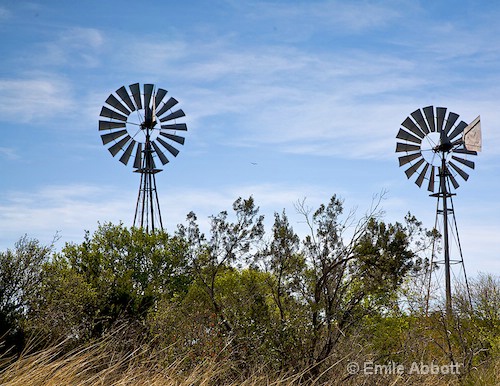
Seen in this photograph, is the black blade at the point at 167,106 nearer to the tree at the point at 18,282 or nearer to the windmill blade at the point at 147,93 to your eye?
the windmill blade at the point at 147,93

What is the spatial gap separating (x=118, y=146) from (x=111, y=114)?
1255 millimetres

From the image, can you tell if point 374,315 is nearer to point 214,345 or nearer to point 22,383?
point 214,345

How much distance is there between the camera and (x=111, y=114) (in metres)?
26.1

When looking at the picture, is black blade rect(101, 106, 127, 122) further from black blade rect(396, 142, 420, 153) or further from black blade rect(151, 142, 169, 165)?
black blade rect(396, 142, 420, 153)

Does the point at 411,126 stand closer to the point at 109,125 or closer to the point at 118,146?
the point at 118,146

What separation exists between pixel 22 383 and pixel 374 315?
247 inches

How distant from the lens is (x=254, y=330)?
36.0 ft

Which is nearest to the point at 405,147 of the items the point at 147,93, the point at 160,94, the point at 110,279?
the point at 160,94

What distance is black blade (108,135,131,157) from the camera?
26156 millimetres

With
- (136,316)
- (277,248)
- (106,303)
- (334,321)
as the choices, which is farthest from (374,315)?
(106,303)

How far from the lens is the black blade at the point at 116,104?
26.0m

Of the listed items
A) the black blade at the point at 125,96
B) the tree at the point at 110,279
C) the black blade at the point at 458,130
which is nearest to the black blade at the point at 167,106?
the black blade at the point at 125,96

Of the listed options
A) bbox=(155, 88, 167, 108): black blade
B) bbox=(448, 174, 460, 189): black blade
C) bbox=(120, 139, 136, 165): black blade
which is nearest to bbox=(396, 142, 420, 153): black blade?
bbox=(448, 174, 460, 189): black blade

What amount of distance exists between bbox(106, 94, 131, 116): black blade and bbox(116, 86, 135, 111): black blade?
7.6 inches
